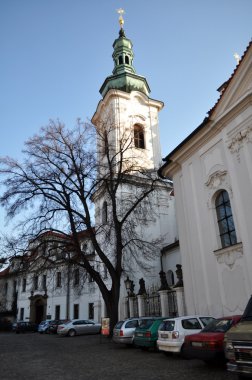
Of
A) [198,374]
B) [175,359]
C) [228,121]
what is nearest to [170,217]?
[228,121]

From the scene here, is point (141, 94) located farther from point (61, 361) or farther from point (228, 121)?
point (61, 361)

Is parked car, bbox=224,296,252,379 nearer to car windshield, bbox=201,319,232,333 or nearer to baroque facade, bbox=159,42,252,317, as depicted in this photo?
car windshield, bbox=201,319,232,333

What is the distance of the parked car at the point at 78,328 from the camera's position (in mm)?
27828

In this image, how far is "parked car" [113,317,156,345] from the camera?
15414 millimetres

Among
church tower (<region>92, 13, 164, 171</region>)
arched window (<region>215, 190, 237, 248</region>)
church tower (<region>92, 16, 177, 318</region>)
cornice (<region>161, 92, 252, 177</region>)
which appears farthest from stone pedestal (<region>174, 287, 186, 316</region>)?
church tower (<region>92, 13, 164, 171</region>)

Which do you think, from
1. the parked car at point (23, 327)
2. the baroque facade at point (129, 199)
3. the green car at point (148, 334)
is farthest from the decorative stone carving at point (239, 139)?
the parked car at point (23, 327)

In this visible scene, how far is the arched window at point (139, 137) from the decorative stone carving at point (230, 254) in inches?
867

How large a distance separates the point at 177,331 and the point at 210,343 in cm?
259

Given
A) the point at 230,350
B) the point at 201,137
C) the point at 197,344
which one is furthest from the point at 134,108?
the point at 230,350

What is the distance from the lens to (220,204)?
15.5 m

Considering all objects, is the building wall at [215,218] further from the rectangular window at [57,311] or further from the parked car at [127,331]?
the rectangular window at [57,311]

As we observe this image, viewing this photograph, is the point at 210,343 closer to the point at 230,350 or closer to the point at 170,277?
the point at 230,350

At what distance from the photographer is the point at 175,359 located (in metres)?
11.1

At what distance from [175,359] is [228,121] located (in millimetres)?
9974
